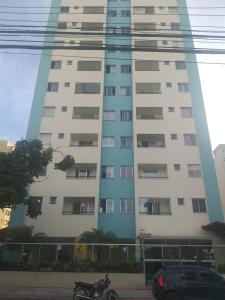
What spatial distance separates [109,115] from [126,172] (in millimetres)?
6710

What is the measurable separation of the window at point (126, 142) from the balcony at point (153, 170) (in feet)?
8.20

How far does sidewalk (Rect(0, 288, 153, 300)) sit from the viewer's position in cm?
1566

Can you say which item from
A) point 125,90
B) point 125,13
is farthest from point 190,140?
point 125,13

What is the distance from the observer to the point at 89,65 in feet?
117

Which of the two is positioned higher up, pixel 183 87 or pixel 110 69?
pixel 110 69

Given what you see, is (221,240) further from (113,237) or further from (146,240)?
(113,237)

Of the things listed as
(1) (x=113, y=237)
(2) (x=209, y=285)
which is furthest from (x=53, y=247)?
(2) (x=209, y=285)

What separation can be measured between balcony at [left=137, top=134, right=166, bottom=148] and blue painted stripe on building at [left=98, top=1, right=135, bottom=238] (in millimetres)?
1156

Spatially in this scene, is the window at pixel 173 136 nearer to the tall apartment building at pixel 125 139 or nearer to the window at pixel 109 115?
the tall apartment building at pixel 125 139

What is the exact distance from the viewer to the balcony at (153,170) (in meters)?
29.6

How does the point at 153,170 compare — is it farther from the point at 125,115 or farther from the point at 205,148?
the point at 125,115

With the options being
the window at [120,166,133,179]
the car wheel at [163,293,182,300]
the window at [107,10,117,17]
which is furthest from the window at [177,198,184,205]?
the window at [107,10,117,17]

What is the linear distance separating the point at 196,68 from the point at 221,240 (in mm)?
19026

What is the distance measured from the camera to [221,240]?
25.7 meters
